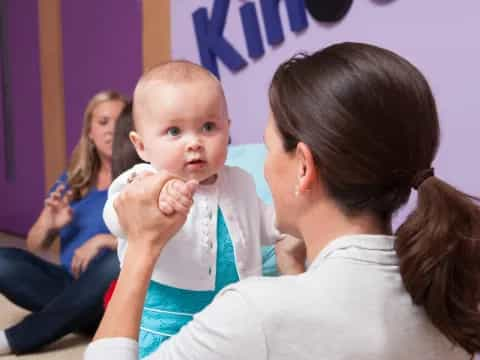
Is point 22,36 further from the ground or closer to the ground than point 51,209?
further from the ground

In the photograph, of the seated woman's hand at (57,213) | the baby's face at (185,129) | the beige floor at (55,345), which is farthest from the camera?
the seated woman's hand at (57,213)

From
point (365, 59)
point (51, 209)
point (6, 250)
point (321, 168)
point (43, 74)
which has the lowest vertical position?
point (6, 250)

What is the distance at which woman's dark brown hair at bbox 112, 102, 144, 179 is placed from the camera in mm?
1949

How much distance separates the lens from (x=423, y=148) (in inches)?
34.9

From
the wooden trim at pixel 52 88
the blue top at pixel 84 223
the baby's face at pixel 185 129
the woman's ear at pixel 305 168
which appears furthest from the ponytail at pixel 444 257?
the wooden trim at pixel 52 88

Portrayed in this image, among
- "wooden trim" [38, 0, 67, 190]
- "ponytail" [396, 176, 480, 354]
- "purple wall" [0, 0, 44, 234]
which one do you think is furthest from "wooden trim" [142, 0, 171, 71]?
"ponytail" [396, 176, 480, 354]

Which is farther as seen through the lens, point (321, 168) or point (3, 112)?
point (3, 112)

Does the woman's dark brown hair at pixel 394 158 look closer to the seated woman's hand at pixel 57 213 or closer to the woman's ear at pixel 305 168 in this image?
the woman's ear at pixel 305 168

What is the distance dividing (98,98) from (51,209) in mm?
513

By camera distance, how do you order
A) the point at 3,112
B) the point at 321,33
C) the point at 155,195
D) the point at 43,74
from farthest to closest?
the point at 3,112, the point at 43,74, the point at 321,33, the point at 155,195

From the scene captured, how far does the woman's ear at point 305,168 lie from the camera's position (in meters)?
0.88

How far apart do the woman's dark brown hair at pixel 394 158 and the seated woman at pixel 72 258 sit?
5.64ft

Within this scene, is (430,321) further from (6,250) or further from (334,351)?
(6,250)

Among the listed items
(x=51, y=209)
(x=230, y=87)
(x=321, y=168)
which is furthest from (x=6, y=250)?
(x=321, y=168)
